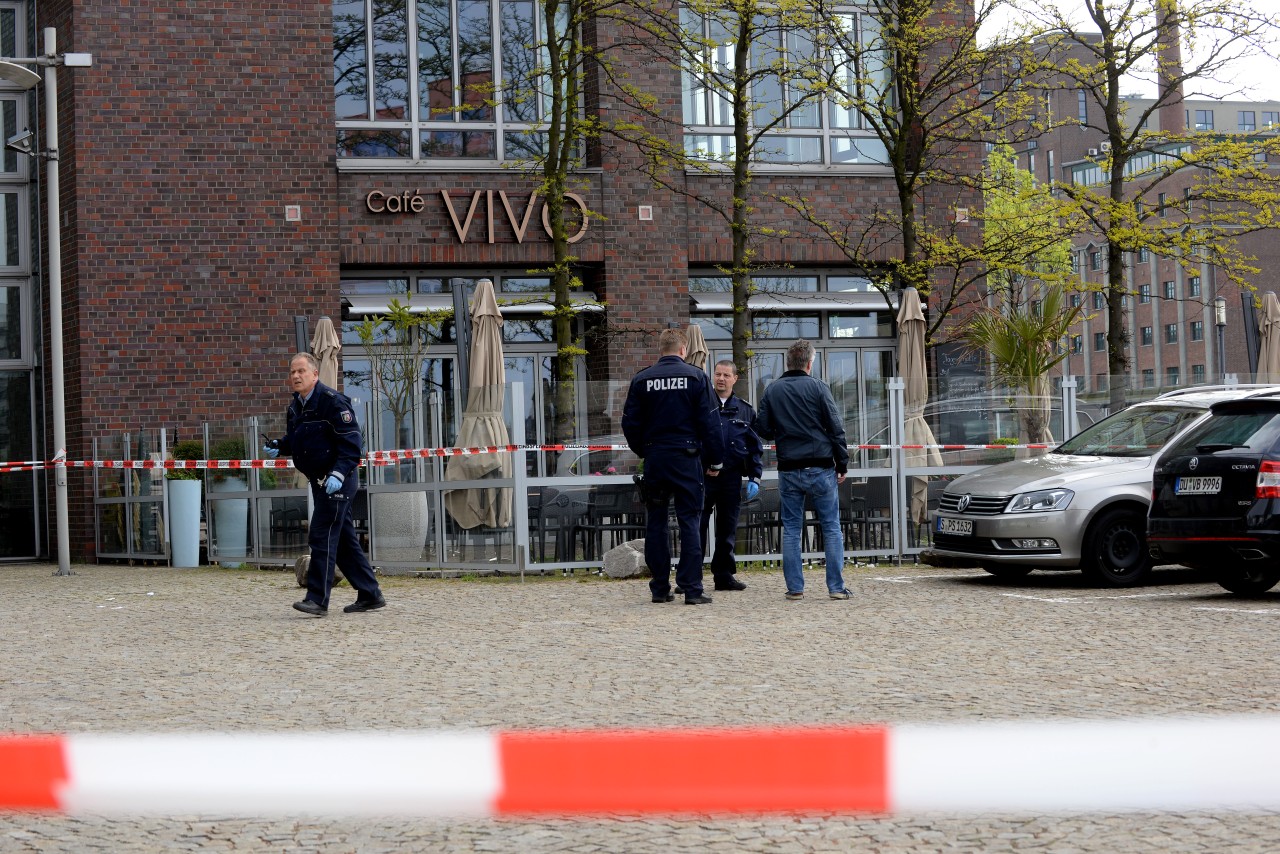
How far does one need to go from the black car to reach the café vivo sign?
478 inches

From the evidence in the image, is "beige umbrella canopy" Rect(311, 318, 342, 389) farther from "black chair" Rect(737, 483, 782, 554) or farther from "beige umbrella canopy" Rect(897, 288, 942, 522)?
"beige umbrella canopy" Rect(897, 288, 942, 522)

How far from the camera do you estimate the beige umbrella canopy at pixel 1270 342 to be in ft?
67.6

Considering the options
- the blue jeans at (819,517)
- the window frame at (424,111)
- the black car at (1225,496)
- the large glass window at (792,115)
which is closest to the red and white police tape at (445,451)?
the black car at (1225,496)

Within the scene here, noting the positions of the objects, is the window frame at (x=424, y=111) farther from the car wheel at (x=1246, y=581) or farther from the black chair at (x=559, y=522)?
Answer: the car wheel at (x=1246, y=581)

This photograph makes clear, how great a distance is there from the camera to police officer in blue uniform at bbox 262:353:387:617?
36.8ft

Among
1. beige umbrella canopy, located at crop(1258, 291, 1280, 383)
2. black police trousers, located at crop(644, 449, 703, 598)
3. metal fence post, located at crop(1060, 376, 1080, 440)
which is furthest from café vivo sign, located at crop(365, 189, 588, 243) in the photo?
black police trousers, located at crop(644, 449, 703, 598)

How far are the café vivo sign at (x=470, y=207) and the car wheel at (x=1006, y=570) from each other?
9838 millimetres

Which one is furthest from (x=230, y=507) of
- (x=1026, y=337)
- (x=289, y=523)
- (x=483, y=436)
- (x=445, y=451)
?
(x=1026, y=337)

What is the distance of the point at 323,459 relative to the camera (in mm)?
11289

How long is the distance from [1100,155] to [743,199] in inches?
252

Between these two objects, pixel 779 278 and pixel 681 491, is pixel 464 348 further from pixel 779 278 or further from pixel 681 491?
pixel 779 278

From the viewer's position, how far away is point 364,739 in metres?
2.93

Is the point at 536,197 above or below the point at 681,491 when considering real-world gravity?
above

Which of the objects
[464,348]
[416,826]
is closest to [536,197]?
[464,348]
